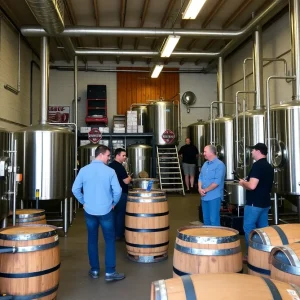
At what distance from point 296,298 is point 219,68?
890 centimetres

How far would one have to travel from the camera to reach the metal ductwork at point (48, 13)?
512 centimetres

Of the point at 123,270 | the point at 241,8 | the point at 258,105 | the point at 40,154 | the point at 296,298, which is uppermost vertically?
the point at 241,8

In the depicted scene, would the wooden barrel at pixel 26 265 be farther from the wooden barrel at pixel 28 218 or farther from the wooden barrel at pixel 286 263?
the wooden barrel at pixel 286 263

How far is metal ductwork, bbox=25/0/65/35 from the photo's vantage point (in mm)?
5117

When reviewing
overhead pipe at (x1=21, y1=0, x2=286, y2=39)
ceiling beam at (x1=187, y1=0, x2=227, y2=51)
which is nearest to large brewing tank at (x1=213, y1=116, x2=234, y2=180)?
overhead pipe at (x1=21, y1=0, x2=286, y2=39)

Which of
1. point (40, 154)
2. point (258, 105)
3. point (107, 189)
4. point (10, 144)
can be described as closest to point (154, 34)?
point (258, 105)

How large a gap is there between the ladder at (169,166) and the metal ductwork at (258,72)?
4.16 m

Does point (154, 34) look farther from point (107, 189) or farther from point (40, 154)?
point (107, 189)

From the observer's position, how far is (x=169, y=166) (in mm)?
11305

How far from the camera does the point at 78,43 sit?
1034 cm

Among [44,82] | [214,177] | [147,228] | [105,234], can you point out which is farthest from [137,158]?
[105,234]

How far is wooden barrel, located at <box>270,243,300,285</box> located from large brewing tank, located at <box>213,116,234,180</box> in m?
5.71

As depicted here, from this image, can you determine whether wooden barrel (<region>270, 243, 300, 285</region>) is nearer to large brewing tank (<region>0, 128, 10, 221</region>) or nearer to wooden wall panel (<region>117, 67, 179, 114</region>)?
large brewing tank (<region>0, 128, 10, 221</region>)

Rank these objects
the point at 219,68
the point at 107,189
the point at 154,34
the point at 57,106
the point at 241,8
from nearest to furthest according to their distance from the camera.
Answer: the point at 107,189 → the point at 154,34 → the point at 241,8 → the point at 219,68 → the point at 57,106
